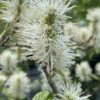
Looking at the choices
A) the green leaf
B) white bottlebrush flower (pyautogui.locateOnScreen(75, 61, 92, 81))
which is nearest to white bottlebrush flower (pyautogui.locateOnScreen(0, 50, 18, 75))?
white bottlebrush flower (pyautogui.locateOnScreen(75, 61, 92, 81))

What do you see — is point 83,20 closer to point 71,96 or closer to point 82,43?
point 82,43

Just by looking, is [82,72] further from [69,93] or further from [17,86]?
[69,93]

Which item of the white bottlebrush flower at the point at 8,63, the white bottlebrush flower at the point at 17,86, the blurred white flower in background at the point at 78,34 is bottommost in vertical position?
the white bottlebrush flower at the point at 17,86

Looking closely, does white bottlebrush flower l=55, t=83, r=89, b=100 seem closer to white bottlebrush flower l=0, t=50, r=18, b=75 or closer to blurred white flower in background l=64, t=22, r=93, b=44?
white bottlebrush flower l=0, t=50, r=18, b=75

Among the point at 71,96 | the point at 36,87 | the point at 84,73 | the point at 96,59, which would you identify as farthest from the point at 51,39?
the point at 96,59

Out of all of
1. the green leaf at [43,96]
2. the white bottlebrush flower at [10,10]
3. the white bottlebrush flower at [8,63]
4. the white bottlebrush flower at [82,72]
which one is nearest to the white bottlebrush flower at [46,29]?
the white bottlebrush flower at [10,10]

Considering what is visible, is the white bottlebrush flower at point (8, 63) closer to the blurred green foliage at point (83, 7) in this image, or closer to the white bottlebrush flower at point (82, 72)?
the white bottlebrush flower at point (82, 72)

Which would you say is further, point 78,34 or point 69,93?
point 78,34

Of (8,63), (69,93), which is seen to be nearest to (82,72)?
(8,63)
